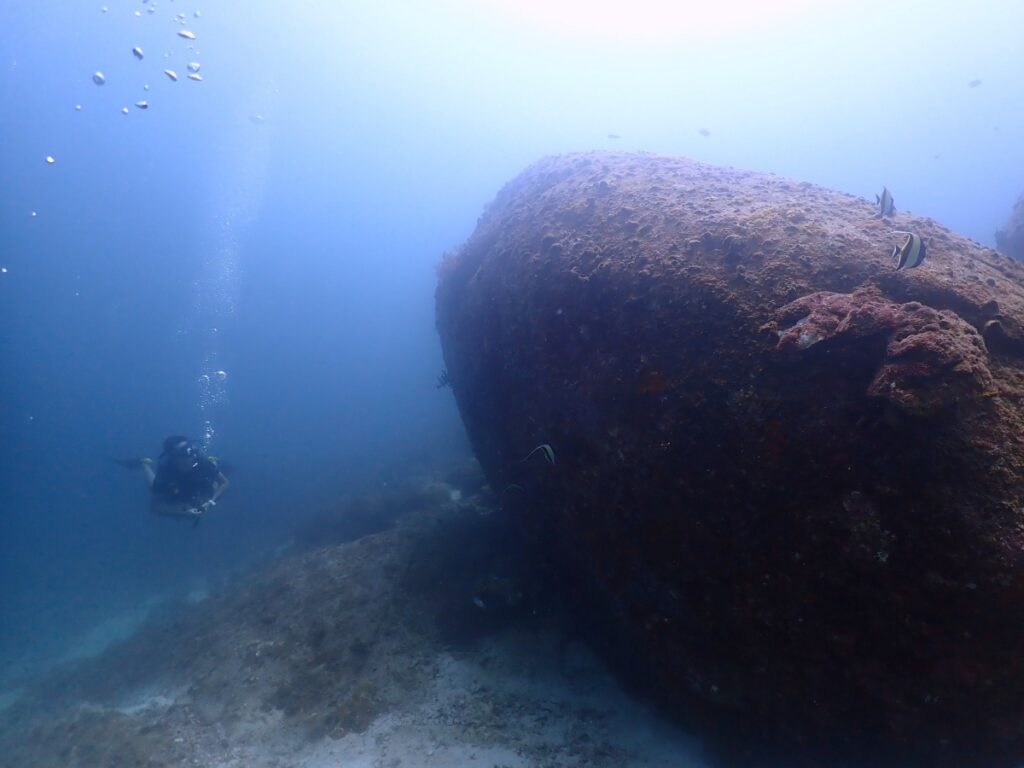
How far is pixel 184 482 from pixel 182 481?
0.05 m

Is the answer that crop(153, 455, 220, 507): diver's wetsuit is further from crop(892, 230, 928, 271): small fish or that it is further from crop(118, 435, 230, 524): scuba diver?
crop(892, 230, 928, 271): small fish

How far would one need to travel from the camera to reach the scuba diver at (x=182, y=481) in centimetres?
1159

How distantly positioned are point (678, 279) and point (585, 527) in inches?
128

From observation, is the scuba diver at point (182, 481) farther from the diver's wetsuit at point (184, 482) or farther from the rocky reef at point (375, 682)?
the rocky reef at point (375, 682)

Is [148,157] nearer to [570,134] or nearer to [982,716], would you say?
[570,134]

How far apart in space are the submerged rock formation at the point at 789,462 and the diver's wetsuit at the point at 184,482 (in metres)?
9.16

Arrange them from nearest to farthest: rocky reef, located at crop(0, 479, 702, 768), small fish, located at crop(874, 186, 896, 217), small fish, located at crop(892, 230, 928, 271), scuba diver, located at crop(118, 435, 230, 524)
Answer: small fish, located at crop(892, 230, 928, 271)
small fish, located at crop(874, 186, 896, 217)
rocky reef, located at crop(0, 479, 702, 768)
scuba diver, located at crop(118, 435, 230, 524)

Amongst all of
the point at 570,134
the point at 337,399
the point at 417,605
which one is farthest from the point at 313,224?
the point at 417,605

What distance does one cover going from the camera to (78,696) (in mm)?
11391

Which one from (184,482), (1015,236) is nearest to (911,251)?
(184,482)

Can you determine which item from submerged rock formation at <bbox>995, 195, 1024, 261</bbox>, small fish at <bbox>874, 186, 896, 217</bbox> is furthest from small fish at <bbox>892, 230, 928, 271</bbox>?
submerged rock formation at <bbox>995, 195, 1024, 261</bbox>

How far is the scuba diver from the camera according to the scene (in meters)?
11.6

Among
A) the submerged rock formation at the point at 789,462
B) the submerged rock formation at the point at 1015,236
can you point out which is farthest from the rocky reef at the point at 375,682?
the submerged rock formation at the point at 1015,236

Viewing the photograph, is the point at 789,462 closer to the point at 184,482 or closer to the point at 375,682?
the point at 375,682
